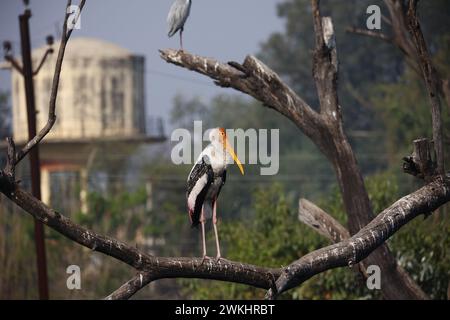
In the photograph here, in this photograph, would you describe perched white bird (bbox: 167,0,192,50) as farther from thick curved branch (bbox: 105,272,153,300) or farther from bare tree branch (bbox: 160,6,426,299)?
thick curved branch (bbox: 105,272,153,300)

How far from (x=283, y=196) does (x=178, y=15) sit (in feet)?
24.4

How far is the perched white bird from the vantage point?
37.6ft

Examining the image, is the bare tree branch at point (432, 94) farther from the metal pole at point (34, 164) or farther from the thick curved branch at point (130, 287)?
the metal pole at point (34, 164)

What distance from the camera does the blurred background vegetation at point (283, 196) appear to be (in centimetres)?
1562

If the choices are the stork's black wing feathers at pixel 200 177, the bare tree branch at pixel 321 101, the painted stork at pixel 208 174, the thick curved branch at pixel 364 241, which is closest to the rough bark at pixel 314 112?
the bare tree branch at pixel 321 101

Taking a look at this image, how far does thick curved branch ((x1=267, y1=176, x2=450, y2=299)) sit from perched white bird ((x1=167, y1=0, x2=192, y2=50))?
3.26 meters

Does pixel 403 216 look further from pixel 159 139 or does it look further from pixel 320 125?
pixel 159 139

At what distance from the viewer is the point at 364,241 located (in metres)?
8.64

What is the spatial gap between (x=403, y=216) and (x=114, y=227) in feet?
70.7

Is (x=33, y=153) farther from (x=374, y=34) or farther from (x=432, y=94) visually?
(x=432, y=94)

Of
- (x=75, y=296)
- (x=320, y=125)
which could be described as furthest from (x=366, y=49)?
(x=320, y=125)

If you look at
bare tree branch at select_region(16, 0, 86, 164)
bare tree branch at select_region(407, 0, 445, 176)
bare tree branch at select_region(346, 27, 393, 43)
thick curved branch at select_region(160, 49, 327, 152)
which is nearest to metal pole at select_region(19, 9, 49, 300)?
thick curved branch at select_region(160, 49, 327, 152)

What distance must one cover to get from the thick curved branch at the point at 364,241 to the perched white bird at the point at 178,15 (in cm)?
326

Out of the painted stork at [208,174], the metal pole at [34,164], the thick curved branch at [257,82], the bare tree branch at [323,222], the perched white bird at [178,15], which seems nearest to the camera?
the painted stork at [208,174]
